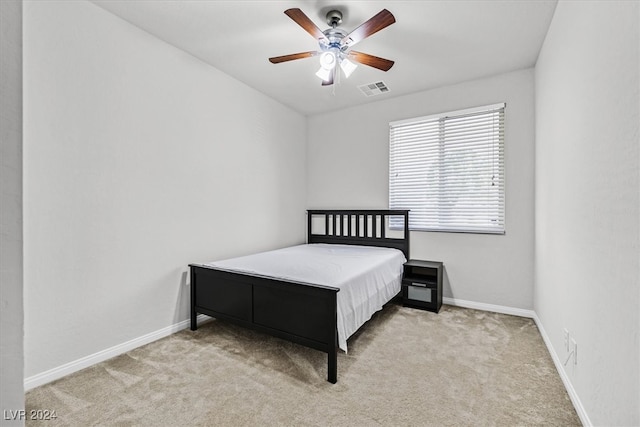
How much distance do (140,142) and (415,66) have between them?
2700 mm

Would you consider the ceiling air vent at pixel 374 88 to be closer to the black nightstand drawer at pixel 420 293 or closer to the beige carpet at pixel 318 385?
the black nightstand drawer at pixel 420 293

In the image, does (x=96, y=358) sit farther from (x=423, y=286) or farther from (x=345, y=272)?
(x=423, y=286)

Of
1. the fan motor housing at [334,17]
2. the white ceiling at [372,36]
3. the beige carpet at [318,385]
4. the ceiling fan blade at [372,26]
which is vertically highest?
the white ceiling at [372,36]

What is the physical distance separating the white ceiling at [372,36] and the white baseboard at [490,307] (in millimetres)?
2513

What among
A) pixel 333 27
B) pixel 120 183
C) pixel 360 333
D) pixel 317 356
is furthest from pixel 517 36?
pixel 120 183

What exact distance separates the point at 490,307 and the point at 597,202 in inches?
89.7

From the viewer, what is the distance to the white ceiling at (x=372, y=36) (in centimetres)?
230

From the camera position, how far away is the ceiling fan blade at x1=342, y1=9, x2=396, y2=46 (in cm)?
196

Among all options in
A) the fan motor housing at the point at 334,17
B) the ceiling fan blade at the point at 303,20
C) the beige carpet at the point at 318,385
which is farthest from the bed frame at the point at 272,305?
the fan motor housing at the point at 334,17

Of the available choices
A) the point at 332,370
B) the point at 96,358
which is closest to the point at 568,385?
the point at 332,370

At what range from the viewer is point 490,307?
344 centimetres

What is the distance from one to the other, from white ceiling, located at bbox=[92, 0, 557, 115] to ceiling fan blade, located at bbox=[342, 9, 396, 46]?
0.23 metres

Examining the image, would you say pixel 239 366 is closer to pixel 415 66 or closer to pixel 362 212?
pixel 362 212
